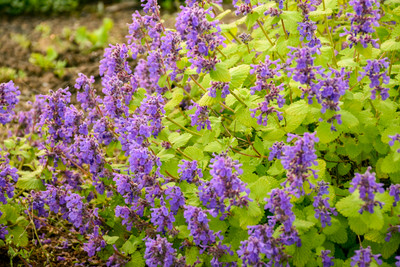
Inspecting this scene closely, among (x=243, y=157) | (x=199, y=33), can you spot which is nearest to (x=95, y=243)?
(x=243, y=157)

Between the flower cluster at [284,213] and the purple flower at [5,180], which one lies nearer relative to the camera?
the flower cluster at [284,213]

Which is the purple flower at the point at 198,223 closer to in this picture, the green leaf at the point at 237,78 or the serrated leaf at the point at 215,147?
the serrated leaf at the point at 215,147

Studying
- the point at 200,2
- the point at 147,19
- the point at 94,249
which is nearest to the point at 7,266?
the point at 94,249

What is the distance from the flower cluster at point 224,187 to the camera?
8.11ft

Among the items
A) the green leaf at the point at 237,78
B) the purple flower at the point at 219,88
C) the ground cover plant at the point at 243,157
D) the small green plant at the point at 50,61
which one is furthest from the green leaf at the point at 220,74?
the small green plant at the point at 50,61

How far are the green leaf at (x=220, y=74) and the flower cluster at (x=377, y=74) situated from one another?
32.5 inches

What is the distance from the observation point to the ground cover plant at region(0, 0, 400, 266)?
8.38ft

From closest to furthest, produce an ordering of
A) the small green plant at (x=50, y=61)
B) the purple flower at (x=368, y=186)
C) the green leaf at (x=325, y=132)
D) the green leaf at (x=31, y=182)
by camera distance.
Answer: the purple flower at (x=368, y=186) < the green leaf at (x=325, y=132) < the green leaf at (x=31, y=182) < the small green plant at (x=50, y=61)

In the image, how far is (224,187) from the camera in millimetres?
2512

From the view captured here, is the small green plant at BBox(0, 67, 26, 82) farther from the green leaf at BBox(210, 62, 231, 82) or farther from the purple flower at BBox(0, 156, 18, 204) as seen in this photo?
the green leaf at BBox(210, 62, 231, 82)

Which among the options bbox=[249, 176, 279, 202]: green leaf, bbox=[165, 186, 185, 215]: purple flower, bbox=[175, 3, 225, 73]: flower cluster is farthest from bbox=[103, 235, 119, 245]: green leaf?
bbox=[175, 3, 225, 73]: flower cluster

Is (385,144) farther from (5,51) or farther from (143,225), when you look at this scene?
(5,51)

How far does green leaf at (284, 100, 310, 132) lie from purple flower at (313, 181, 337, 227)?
486mm

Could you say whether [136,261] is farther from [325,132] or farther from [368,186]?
[368,186]
